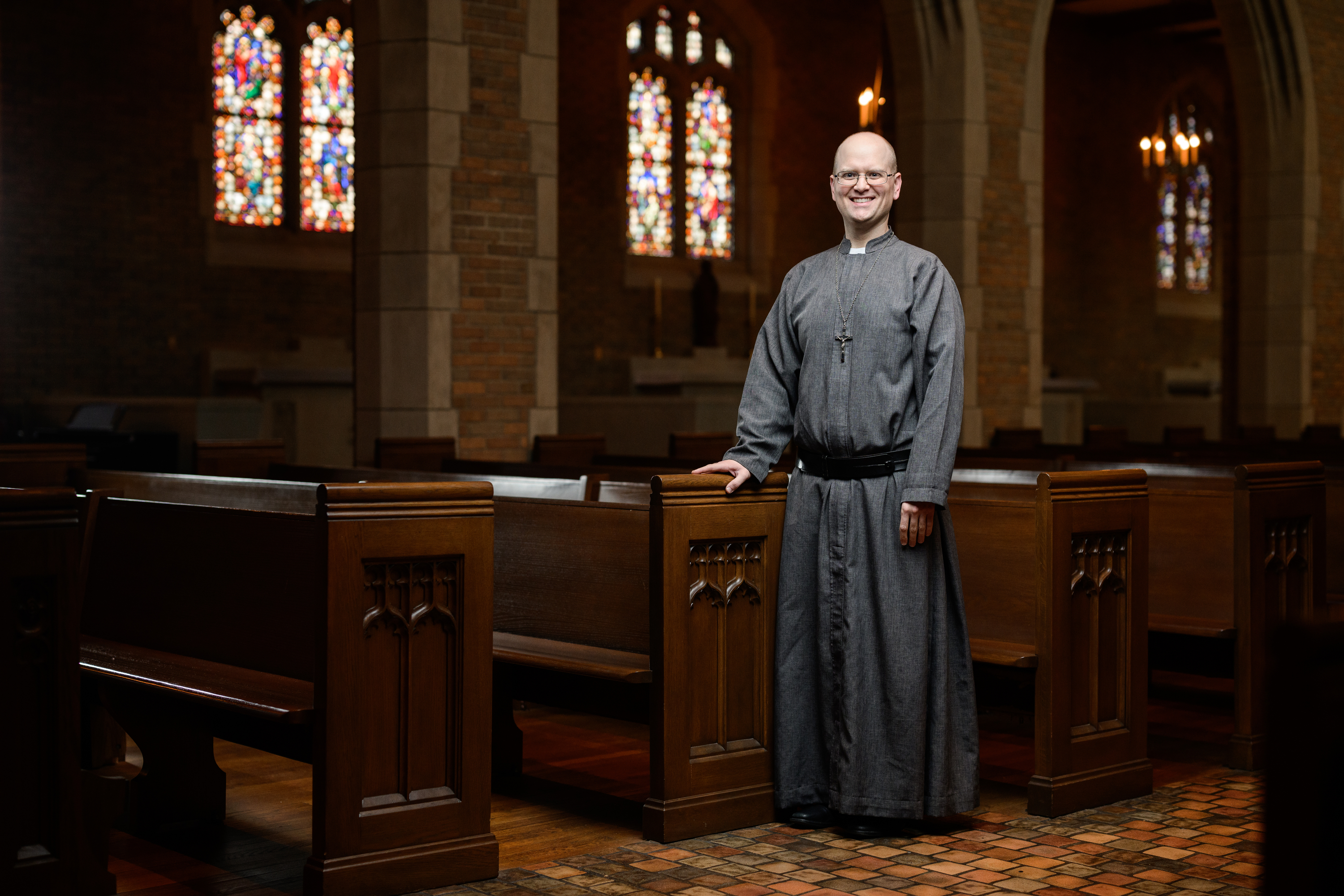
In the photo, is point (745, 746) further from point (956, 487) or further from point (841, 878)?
point (956, 487)

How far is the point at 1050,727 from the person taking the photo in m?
3.24

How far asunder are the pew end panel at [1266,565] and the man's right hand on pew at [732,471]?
1.35 metres

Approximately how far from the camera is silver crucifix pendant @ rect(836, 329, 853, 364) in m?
3.13

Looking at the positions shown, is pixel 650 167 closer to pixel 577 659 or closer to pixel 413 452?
pixel 413 452

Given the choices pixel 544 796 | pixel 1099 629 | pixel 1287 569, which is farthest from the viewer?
pixel 1287 569

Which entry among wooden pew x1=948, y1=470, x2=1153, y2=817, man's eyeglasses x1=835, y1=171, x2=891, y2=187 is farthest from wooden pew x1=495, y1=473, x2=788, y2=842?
man's eyeglasses x1=835, y1=171, x2=891, y2=187

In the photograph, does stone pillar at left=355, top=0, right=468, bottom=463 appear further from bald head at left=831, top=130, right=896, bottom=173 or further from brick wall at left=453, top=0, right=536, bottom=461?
bald head at left=831, top=130, right=896, bottom=173

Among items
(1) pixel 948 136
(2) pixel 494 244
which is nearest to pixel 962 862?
(2) pixel 494 244

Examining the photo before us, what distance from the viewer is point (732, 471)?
3.18m

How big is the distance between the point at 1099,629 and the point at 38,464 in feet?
11.0

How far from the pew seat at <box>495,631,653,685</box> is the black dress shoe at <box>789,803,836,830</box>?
487 mm

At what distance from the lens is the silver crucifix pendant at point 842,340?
3129mm

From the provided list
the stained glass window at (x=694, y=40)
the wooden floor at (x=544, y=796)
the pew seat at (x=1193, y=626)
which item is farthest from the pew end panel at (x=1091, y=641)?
the stained glass window at (x=694, y=40)

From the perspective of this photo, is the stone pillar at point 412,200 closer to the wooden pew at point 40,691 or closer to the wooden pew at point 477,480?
the wooden pew at point 477,480
